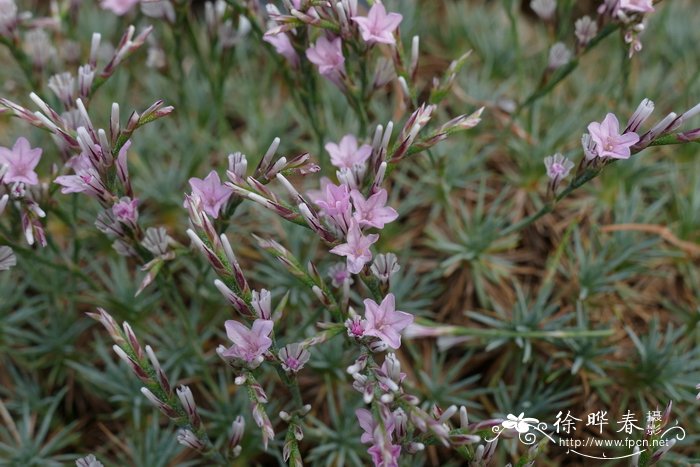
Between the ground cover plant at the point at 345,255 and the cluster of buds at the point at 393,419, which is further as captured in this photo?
the ground cover plant at the point at 345,255

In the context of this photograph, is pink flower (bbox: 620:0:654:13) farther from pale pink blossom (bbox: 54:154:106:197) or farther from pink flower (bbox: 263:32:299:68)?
pale pink blossom (bbox: 54:154:106:197)

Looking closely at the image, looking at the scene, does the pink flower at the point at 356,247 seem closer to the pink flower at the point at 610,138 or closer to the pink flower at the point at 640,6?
the pink flower at the point at 610,138

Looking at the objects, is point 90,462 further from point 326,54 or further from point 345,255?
point 326,54

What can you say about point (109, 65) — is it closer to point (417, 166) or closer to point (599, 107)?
point (417, 166)

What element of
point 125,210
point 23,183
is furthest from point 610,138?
point 23,183

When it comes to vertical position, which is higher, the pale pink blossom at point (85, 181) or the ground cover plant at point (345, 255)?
the pale pink blossom at point (85, 181)

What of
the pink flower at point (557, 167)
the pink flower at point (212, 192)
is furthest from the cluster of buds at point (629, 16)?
the pink flower at point (212, 192)

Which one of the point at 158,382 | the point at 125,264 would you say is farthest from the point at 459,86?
the point at 158,382
